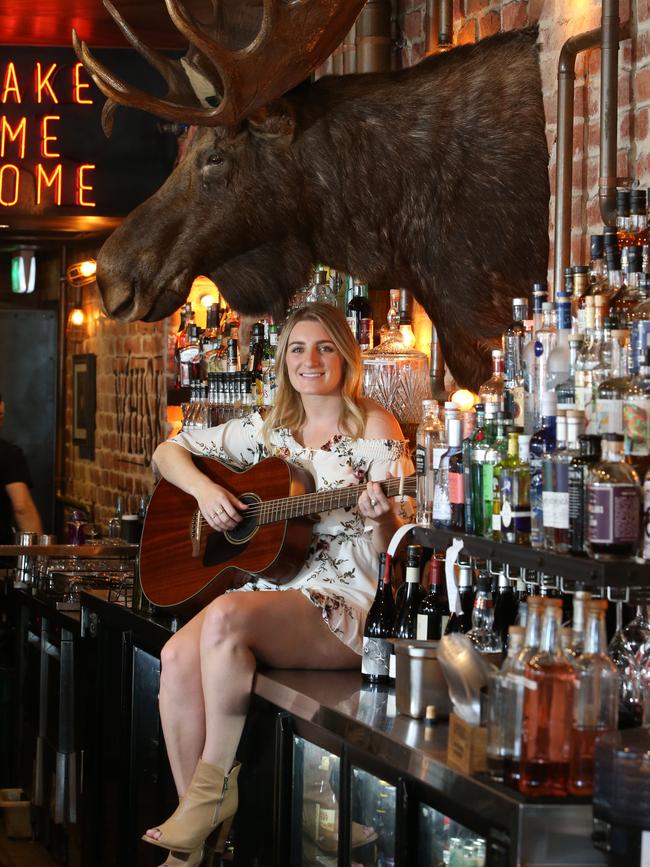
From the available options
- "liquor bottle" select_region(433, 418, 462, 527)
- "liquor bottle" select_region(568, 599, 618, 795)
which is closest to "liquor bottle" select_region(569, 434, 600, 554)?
"liquor bottle" select_region(568, 599, 618, 795)

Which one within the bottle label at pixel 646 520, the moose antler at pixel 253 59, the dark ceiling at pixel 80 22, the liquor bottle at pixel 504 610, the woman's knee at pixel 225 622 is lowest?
the woman's knee at pixel 225 622

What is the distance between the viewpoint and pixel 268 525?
3822mm

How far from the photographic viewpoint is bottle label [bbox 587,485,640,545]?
7.32 ft

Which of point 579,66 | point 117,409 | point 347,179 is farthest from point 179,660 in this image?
point 117,409

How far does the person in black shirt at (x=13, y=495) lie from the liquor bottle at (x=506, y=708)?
14.0ft

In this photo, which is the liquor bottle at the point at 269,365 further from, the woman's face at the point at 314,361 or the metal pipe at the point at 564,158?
the metal pipe at the point at 564,158

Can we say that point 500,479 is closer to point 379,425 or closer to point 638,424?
point 638,424

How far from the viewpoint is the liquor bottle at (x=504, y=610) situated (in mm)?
3157

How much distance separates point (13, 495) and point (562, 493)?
175 inches

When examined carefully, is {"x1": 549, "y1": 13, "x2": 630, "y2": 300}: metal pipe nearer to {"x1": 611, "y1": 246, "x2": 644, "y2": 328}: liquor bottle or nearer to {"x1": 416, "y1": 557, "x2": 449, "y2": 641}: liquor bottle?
{"x1": 611, "y1": 246, "x2": 644, "y2": 328}: liquor bottle

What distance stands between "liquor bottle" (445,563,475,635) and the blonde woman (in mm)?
389

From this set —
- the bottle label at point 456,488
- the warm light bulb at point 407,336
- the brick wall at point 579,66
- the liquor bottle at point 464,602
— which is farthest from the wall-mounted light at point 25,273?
the bottle label at point 456,488

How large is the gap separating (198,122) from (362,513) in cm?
114

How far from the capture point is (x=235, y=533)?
3926 millimetres
